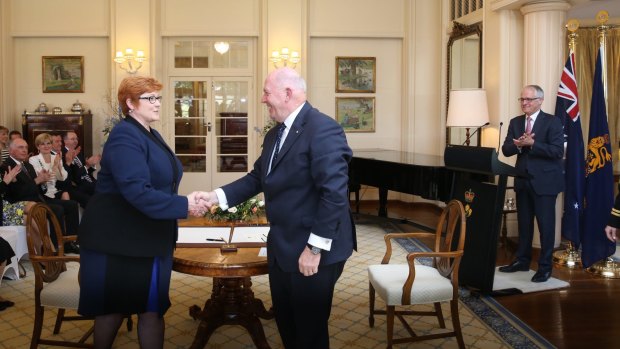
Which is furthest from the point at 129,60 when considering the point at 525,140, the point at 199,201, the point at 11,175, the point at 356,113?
the point at 199,201

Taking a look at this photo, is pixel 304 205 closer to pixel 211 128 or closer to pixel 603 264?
pixel 603 264

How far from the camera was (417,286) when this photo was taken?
366cm

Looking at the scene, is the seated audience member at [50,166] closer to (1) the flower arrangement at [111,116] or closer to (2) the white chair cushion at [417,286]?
(1) the flower arrangement at [111,116]

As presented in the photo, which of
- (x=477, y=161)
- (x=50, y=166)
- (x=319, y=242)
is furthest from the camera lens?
(x=50, y=166)

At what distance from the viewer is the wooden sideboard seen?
985 centimetres

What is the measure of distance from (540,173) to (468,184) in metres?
0.82

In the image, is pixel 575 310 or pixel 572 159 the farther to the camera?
pixel 572 159

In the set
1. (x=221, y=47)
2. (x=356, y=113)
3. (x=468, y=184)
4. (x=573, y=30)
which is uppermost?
(x=221, y=47)

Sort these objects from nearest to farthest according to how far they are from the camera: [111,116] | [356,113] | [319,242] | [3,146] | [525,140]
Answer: [319,242], [525,140], [3,146], [111,116], [356,113]

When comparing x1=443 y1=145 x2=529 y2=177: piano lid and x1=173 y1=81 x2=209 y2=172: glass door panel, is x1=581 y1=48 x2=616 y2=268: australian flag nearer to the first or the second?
x1=443 y1=145 x2=529 y2=177: piano lid

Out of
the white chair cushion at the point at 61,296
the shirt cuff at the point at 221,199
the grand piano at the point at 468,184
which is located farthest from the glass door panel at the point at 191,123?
the shirt cuff at the point at 221,199

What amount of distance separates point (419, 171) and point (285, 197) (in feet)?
14.0

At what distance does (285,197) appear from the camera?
2740mm

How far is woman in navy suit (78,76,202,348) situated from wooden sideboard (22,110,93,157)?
7774mm
